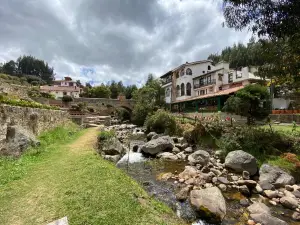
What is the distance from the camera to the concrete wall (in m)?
9.62

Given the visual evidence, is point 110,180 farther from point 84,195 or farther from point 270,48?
point 270,48

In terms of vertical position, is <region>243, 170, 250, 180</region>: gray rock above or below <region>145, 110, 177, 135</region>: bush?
below

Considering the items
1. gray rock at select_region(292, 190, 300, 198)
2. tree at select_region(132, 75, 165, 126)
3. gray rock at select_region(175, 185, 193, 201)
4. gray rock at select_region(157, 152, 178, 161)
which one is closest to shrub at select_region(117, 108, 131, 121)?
tree at select_region(132, 75, 165, 126)

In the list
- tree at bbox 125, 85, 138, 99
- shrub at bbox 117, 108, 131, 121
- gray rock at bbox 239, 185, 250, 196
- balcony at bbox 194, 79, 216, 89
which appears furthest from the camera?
tree at bbox 125, 85, 138, 99

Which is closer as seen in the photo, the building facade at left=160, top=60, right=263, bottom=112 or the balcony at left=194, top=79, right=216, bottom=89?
the building facade at left=160, top=60, right=263, bottom=112

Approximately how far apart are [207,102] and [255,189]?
997 inches

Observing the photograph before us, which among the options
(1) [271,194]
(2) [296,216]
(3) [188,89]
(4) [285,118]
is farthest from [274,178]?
(3) [188,89]

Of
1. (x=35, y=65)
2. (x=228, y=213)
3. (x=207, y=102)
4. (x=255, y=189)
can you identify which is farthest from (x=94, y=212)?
(x=35, y=65)

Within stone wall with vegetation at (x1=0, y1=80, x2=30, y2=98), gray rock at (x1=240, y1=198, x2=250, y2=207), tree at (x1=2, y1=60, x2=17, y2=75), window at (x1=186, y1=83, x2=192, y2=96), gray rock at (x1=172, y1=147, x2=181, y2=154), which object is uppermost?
tree at (x1=2, y1=60, x2=17, y2=75)

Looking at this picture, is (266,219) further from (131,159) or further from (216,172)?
(131,159)

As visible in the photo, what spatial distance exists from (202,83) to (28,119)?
108ft

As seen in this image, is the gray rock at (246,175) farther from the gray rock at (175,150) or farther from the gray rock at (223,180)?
the gray rock at (175,150)

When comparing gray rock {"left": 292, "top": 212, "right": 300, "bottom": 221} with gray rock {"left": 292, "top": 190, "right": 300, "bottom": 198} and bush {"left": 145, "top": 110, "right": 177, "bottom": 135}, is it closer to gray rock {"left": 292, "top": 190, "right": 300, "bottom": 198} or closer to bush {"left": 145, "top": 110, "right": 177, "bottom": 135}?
gray rock {"left": 292, "top": 190, "right": 300, "bottom": 198}

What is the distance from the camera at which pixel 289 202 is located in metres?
7.62
